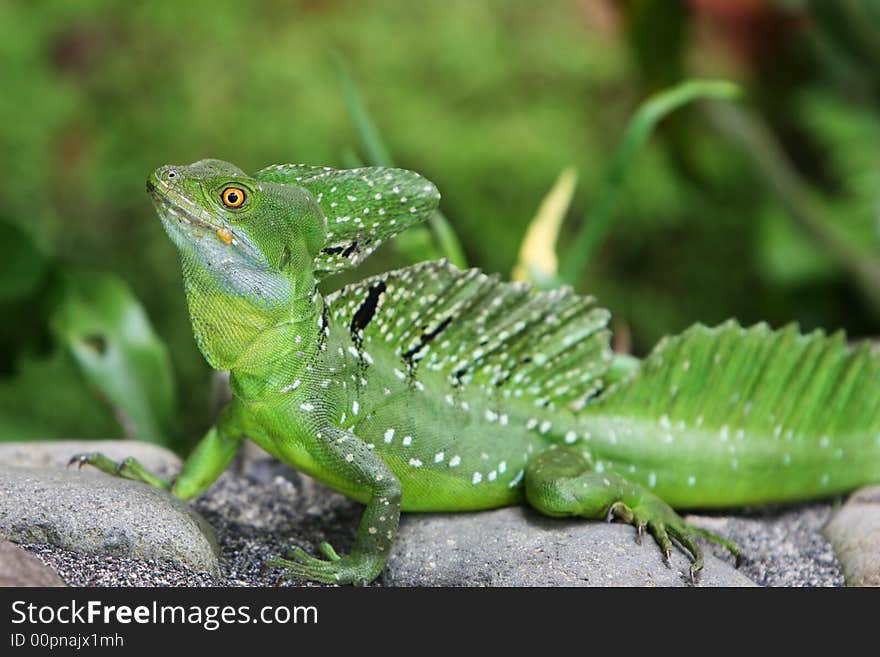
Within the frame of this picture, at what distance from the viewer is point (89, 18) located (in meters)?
6.25

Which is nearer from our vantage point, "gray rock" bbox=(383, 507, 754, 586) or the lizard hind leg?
"gray rock" bbox=(383, 507, 754, 586)

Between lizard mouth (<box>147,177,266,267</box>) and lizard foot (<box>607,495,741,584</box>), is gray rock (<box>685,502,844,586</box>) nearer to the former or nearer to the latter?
lizard foot (<box>607,495,741,584</box>)

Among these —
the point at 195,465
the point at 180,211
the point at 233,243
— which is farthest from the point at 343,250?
the point at 195,465

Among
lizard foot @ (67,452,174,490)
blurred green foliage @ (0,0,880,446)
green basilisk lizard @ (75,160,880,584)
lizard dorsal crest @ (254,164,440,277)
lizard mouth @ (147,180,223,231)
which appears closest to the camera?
lizard mouth @ (147,180,223,231)

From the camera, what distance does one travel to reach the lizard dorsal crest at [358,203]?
276cm

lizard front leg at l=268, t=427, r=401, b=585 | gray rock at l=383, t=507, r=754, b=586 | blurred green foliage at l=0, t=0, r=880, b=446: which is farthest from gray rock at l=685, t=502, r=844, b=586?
blurred green foliage at l=0, t=0, r=880, b=446

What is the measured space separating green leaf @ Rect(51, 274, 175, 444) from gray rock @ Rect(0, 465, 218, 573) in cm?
130

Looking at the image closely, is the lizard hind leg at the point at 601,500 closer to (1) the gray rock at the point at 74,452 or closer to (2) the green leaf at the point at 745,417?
(2) the green leaf at the point at 745,417

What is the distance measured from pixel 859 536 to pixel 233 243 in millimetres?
2132

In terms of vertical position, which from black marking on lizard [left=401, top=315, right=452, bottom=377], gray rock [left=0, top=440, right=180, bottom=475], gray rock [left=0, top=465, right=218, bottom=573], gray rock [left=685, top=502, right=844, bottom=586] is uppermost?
black marking on lizard [left=401, top=315, right=452, bottom=377]

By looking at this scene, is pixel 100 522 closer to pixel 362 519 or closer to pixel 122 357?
pixel 362 519

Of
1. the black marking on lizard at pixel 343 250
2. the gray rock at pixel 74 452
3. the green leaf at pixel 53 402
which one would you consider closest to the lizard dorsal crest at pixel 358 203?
the black marking on lizard at pixel 343 250

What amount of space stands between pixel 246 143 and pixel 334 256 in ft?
10.7

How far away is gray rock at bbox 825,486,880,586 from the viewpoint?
2945 mm
